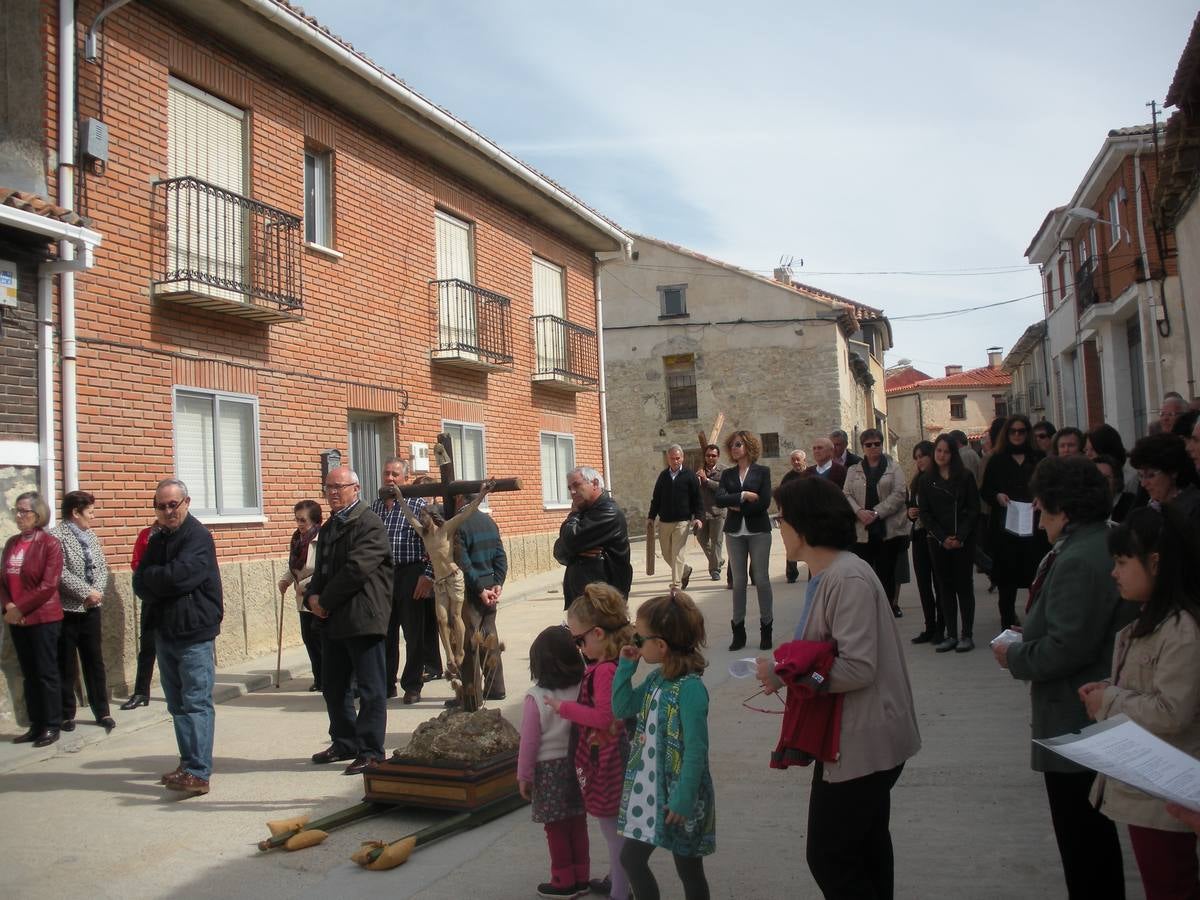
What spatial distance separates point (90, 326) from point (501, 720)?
19.6 ft

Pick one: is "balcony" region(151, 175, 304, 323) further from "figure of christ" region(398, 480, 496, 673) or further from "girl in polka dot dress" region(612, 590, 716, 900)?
"girl in polka dot dress" region(612, 590, 716, 900)

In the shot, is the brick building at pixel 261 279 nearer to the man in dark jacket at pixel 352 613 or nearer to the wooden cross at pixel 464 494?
the man in dark jacket at pixel 352 613

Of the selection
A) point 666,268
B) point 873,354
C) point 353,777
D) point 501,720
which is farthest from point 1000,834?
point 873,354

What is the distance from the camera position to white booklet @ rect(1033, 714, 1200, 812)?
7.94 feet

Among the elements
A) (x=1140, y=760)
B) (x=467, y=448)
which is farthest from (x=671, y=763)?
(x=467, y=448)

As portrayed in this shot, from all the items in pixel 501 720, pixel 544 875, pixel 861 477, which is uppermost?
pixel 861 477

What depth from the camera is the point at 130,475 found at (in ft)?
31.5

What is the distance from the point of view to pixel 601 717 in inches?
157

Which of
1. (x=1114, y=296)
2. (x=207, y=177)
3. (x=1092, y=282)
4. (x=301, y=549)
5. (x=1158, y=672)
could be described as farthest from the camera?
(x=1092, y=282)

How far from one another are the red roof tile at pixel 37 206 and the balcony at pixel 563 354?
9.44 m

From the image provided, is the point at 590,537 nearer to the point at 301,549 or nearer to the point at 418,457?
the point at 301,549

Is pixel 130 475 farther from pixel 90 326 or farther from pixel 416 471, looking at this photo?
pixel 416 471

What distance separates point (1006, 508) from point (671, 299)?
2527 cm

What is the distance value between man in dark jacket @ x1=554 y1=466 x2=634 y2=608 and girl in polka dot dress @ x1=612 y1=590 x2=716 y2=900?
10.1 ft
